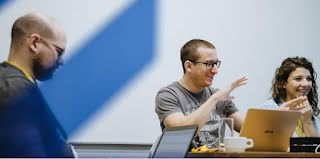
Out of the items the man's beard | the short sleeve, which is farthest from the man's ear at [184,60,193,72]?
the man's beard

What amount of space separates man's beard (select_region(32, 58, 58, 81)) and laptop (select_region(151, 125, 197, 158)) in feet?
2.20

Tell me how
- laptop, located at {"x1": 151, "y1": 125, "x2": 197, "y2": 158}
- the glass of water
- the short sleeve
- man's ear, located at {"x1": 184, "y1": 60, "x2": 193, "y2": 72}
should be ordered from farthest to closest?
man's ear, located at {"x1": 184, "y1": 60, "x2": 193, "y2": 72} → the short sleeve → the glass of water → laptop, located at {"x1": 151, "y1": 125, "x2": 197, "y2": 158}

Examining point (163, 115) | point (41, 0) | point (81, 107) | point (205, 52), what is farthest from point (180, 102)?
point (41, 0)

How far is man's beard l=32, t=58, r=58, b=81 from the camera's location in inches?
83.2

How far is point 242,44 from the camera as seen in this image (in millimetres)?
3250

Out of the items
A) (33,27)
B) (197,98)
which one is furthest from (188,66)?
(33,27)

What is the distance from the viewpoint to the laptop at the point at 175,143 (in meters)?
1.55

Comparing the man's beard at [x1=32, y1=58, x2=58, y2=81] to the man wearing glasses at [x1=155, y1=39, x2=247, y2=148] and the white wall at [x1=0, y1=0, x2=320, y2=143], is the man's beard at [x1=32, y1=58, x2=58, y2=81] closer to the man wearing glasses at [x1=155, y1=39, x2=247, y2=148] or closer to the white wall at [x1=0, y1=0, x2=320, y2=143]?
the white wall at [x1=0, y1=0, x2=320, y2=143]

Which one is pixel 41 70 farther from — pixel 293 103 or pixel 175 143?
pixel 293 103

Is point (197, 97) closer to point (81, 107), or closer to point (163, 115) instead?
point (163, 115)

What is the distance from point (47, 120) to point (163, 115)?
710 mm

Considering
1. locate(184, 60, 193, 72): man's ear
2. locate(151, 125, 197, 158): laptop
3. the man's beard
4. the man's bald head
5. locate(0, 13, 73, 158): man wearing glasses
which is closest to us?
locate(151, 125, 197, 158): laptop

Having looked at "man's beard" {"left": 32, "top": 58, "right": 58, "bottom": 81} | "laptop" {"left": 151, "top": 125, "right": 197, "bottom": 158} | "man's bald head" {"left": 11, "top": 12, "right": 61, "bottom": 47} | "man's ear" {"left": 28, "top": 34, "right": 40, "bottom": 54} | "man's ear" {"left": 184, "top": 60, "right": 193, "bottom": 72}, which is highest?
"man's bald head" {"left": 11, "top": 12, "right": 61, "bottom": 47}

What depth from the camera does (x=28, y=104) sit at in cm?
191
